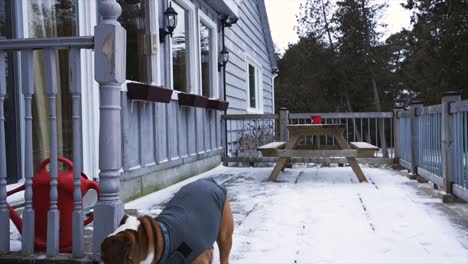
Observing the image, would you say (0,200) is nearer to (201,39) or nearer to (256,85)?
(201,39)

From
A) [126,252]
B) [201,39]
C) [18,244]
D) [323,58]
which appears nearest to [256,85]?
[201,39]

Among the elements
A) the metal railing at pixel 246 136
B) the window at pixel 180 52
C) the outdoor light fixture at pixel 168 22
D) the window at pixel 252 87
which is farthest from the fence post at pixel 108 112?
the window at pixel 252 87

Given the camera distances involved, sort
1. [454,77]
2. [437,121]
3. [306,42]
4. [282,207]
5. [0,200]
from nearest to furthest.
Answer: [0,200] → [282,207] → [437,121] → [454,77] → [306,42]

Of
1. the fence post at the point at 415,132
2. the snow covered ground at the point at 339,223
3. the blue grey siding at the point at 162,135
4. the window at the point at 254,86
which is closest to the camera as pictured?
the snow covered ground at the point at 339,223

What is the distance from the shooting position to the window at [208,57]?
6.98 m

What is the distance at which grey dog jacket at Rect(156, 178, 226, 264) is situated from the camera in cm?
163

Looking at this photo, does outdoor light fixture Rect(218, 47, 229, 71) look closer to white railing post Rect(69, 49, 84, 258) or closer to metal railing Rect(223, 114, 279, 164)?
metal railing Rect(223, 114, 279, 164)

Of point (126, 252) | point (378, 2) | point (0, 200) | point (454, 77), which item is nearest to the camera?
point (126, 252)

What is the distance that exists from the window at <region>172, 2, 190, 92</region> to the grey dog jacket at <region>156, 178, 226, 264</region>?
3837 millimetres

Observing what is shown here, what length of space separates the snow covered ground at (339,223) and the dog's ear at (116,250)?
1083 mm

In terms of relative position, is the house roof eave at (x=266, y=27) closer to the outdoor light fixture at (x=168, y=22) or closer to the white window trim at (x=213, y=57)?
the white window trim at (x=213, y=57)

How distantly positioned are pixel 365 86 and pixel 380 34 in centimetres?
277

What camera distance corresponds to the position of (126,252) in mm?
1422

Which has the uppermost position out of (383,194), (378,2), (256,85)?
(378,2)
